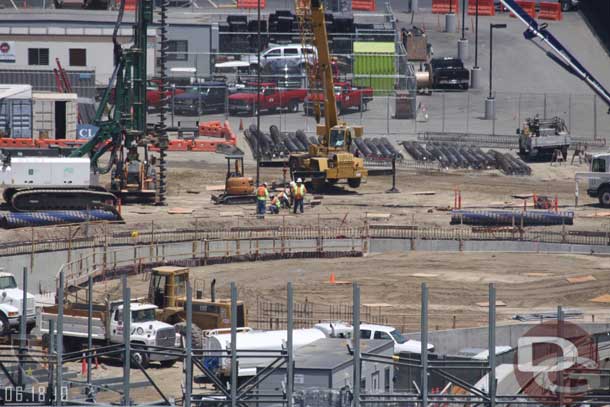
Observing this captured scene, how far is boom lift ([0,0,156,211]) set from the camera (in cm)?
5322

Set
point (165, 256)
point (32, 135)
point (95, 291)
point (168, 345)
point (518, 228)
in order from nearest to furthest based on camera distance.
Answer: point (168, 345)
point (95, 291)
point (165, 256)
point (518, 228)
point (32, 135)

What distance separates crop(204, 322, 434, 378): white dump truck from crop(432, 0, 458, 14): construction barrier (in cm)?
6315

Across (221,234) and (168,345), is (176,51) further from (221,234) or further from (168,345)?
(168,345)

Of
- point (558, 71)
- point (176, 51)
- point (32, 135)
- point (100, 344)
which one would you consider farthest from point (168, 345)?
point (558, 71)

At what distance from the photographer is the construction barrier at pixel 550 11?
92938 millimetres

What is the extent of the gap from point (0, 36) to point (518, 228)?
117 feet

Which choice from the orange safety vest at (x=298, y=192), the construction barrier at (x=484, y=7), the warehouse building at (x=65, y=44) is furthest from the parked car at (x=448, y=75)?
the orange safety vest at (x=298, y=192)

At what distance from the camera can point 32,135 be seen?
67375mm

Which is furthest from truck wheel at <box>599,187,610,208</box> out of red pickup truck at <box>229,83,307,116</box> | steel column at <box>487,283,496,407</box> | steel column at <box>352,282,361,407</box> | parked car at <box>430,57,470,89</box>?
steel column at <box>352,282,361,407</box>

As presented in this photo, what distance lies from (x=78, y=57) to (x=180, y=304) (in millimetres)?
41731

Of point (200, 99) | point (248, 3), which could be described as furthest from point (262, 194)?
point (248, 3)

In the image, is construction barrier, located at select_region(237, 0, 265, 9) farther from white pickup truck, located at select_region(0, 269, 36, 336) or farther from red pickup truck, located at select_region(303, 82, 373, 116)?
white pickup truck, located at select_region(0, 269, 36, 336)

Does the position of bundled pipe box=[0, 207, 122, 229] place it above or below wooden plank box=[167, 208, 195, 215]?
above

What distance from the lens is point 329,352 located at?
28.6 metres
